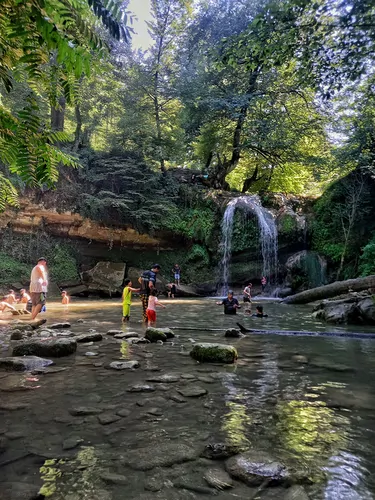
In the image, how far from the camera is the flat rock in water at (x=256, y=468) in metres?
2.05

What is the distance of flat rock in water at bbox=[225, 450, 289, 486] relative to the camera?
2.05m

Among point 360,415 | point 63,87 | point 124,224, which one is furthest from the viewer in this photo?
point 124,224

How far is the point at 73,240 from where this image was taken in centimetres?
2280

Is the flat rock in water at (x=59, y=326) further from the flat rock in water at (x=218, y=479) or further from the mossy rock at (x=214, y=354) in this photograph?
the flat rock in water at (x=218, y=479)

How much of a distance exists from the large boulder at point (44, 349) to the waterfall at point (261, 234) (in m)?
16.9

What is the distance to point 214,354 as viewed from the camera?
505 cm

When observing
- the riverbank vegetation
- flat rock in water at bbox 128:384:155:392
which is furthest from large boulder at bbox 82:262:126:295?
flat rock in water at bbox 128:384:155:392

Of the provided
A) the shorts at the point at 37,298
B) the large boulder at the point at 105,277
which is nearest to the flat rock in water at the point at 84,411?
the shorts at the point at 37,298

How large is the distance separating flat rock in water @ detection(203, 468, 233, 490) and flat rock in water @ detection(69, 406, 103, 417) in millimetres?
1358

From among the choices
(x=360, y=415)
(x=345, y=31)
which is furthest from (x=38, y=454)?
(x=345, y=31)

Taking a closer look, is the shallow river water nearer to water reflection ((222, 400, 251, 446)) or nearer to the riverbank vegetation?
water reflection ((222, 400, 251, 446))

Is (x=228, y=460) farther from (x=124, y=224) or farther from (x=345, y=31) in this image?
(x=124, y=224)

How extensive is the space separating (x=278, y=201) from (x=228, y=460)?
23.2 metres

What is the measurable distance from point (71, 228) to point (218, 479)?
70.8ft
